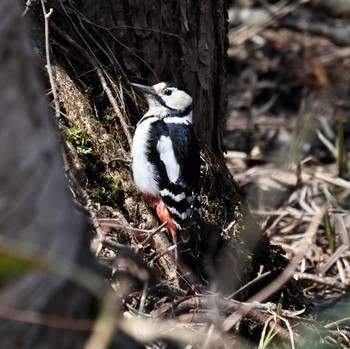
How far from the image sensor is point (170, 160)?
4.53 metres

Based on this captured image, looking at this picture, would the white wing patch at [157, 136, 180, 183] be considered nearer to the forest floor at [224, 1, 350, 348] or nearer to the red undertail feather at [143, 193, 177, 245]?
the red undertail feather at [143, 193, 177, 245]

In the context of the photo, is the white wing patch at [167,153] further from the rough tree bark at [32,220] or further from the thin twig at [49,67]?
the rough tree bark at [32,220]

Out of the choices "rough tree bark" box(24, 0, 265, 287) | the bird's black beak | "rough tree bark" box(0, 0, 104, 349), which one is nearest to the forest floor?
"rough tree bark" box(24, 0, 265, 287)

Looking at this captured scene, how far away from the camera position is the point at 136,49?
4.28 meters

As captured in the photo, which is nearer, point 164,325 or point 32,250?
point 32,250

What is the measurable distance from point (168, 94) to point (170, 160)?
0.37 metres

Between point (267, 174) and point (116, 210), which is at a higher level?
point (116, 210)

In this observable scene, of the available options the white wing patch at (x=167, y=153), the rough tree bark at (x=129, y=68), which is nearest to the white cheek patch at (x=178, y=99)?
the rough tree bark at (x=129, y=68)

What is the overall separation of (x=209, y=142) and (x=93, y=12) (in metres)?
0.96

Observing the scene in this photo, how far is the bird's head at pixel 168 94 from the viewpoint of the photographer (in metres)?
4.34

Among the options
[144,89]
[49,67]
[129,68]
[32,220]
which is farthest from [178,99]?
[32,220]

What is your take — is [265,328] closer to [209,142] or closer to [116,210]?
Answer: [116,210]

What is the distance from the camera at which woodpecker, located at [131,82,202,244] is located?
416 cm

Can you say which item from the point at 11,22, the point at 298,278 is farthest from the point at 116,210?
the point at 11,22
